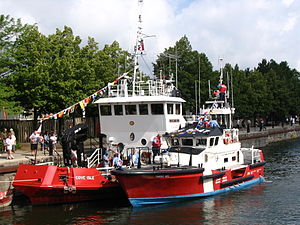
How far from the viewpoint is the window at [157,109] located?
2273 centimetres

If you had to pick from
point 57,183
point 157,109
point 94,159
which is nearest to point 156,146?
point 157,109

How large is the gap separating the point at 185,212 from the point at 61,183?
20.3 feet

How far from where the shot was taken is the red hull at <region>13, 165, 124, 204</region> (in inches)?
764

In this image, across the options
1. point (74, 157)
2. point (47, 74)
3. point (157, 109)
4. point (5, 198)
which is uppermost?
point (47, 74)

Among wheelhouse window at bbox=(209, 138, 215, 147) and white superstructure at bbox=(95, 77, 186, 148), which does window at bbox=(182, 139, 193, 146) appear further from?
white superstructure at bbox=(95, 77, 186, 148)

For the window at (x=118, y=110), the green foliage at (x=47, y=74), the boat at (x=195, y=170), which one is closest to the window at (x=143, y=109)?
the window at (x=118, y=110)

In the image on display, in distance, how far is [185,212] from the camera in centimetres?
1842

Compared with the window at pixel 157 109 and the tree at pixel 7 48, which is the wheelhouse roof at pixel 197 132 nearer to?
the window at pixel 157 109

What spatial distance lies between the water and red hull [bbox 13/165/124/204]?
0.45 meters

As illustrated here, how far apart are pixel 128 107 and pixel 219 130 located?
17.6 feet

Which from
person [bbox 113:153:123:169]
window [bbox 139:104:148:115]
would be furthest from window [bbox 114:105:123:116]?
person [bbox 113:153:123:169]

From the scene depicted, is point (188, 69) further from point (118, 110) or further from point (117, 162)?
point (117, 162)

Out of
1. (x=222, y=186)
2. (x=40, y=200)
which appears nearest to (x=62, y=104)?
(x=40, y=200)

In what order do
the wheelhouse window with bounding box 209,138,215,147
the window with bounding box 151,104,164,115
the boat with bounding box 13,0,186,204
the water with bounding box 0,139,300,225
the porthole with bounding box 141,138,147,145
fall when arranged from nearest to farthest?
the water with bounding box 0,139,300,225 → the boat with bounding box 13,0,186,204 → the wheelhouse window with bounding box 209,138,215,147 → the window with bounding box 151,104,164,115 → the porthole with bounding box 141,138,147,145
